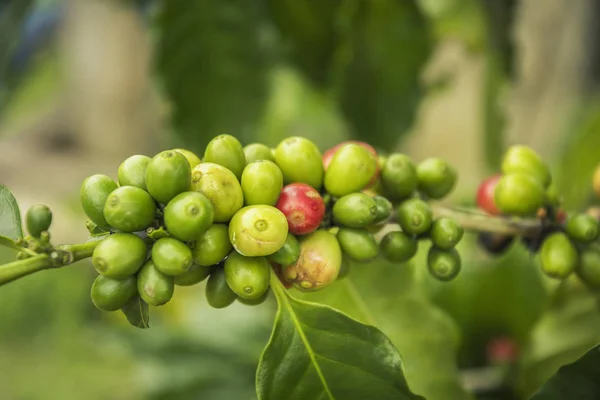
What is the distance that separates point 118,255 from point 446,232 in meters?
0.29

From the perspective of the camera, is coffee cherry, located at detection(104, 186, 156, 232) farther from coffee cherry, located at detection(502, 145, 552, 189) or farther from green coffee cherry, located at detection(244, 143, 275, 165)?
coffee cherry, located at detection(502, 145, 552, 189)

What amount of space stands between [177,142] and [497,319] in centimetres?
67

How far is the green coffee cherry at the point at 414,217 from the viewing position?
0.55 m

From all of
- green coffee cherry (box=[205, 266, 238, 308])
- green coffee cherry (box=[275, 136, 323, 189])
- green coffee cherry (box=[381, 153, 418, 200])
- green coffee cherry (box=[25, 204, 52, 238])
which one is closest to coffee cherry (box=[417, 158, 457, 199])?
green coffee cherry (box=[381, 153, 418, 200])

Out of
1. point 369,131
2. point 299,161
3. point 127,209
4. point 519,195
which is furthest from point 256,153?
point 369,131

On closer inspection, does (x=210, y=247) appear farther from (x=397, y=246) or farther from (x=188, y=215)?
(x=397, y=246)

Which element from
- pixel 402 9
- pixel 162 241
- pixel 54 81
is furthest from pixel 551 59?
pixel 54 81

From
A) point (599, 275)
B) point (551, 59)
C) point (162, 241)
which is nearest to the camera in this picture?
point (162, 241)

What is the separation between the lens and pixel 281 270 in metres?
0.54

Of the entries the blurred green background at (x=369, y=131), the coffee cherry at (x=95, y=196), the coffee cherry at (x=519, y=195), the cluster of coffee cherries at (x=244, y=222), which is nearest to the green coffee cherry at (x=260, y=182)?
the cluster of coffee cherries at (x=244, y=222)

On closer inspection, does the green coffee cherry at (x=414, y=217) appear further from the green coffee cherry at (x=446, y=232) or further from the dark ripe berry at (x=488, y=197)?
the dark ripe berry at (x=488, y=197)

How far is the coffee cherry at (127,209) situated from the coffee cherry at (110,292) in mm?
43

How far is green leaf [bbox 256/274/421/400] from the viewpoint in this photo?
1.69ft

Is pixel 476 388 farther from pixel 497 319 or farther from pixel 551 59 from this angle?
pixel 551 59
